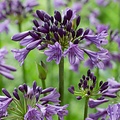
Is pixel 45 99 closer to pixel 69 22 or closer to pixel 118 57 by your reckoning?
pixel 69 22

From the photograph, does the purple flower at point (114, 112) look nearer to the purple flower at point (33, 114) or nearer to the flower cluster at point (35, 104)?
the flower cluster at point (35, 104)

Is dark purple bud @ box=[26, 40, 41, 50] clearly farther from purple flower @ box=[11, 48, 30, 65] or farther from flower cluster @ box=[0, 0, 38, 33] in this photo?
flower cluster @ box=[0, 0, 38, 33]

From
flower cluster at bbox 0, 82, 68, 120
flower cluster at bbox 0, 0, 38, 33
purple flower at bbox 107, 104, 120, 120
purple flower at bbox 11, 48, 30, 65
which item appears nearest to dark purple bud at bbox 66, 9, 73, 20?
purple flower at bbox 11, 48, 30, 65

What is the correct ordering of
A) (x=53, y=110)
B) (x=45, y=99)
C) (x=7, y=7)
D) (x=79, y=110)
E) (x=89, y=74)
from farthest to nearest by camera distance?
(x=79, y=110) < (x=7, y=7) < (x=89, y=74) < (x=45, y=99) < (x=53, y=110)

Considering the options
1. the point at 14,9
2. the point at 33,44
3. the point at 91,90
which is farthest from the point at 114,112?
the point at 14,9

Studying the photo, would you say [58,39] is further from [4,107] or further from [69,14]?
[4,107]

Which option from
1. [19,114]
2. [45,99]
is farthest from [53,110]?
[19,114]
